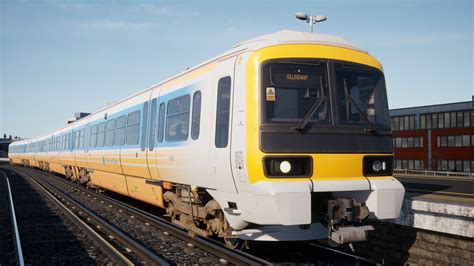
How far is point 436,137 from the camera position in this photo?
49656 millimetres

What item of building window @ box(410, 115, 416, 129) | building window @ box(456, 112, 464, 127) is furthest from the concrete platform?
building window @ box(410, 115, 416, 129)

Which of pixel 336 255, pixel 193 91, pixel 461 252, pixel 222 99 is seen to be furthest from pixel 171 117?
pixel 461 252

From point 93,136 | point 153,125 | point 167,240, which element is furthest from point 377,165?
point 93,136

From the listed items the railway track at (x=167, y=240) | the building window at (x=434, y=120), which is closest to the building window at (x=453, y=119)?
the building window at (x=434, y=120)

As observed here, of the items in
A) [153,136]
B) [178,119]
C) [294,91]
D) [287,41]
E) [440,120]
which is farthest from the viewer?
[440,120]

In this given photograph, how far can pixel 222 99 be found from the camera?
7.38 m

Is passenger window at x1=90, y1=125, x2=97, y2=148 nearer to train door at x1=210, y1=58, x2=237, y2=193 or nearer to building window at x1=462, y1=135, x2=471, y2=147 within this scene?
train door at x1=210, y1=58, x2=237, y2=193

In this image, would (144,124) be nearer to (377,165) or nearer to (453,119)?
(377,165)

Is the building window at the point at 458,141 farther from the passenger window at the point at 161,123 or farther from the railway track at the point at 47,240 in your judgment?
the passenger window at the point at 161,123

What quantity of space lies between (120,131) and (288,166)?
8679 mm

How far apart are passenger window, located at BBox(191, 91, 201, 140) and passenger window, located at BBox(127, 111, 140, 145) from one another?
381 cm

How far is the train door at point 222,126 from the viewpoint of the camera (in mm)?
6930

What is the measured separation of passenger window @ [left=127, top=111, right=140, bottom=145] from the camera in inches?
469

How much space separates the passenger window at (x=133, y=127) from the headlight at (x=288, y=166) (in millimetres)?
6232
